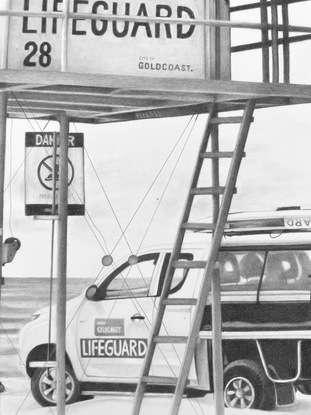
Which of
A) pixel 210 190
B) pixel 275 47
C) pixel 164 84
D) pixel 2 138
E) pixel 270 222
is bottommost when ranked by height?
pixel 270 222

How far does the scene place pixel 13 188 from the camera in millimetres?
9211

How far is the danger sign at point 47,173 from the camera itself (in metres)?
8.24

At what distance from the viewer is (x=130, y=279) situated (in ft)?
30.9

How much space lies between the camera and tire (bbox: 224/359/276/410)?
892 cm

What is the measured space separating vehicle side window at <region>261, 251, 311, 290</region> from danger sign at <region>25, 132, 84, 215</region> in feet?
5.38

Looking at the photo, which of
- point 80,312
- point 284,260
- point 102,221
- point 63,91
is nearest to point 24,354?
point 80,312

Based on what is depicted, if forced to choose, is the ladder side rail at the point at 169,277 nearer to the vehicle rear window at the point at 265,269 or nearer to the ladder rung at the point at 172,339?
the ladder rung at the point at 172,339

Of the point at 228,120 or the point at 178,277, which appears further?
the point at 178,277

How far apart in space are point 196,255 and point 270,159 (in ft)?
3.17

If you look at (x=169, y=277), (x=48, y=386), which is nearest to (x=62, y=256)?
(x=169, y=277)

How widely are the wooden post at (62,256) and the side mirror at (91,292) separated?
1.11 m

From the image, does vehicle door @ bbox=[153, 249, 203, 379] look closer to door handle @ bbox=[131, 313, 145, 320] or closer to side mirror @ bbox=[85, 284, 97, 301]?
door handle @ bbox=[131, 313, 145, 320]

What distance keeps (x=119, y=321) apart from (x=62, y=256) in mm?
1190

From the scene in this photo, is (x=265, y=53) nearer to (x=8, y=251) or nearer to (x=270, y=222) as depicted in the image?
(x=270, y=222)
